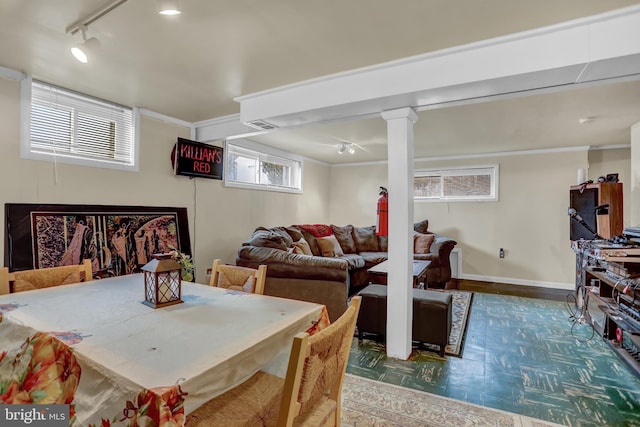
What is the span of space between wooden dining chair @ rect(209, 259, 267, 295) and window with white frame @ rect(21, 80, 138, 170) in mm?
1973

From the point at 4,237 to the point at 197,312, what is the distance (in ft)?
7.23

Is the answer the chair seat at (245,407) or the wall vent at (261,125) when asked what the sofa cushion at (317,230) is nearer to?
the wall vent at (261,125)

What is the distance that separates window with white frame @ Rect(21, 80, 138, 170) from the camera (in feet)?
9.07

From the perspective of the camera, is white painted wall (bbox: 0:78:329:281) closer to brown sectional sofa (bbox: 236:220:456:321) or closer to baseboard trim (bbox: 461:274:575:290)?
brown sectional sofa (bbox: 236:220:456:321)

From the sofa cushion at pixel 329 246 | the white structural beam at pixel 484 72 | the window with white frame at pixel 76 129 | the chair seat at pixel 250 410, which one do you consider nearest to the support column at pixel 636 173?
the white structural beam at pixel 484 72

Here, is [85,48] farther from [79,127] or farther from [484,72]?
[484,72]

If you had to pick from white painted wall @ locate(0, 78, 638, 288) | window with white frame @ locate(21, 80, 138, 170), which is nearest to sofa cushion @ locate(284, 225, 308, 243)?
white painted wall @ locate(0, 78, 638, 288)

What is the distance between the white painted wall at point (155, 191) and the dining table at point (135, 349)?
1.49 m

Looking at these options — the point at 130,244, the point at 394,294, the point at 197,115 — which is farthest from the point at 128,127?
the point at 394,294

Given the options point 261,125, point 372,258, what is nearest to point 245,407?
point 261,125

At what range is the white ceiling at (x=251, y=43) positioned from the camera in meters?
1.75

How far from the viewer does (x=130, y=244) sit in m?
3.34

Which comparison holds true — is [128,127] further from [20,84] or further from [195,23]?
[195,23]
